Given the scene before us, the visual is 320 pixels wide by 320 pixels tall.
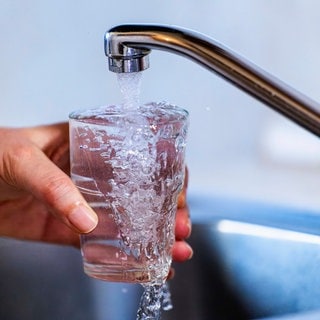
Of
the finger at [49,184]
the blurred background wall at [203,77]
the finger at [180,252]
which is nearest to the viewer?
the finger at [49,184]

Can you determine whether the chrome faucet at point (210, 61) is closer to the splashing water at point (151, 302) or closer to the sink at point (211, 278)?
the splashing water at point (151, 302)

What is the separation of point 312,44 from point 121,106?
0.40 metres

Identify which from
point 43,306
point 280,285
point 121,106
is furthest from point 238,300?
point 121,106

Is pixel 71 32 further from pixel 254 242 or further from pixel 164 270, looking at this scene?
pixel 164 270

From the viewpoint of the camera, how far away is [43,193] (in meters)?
0.54

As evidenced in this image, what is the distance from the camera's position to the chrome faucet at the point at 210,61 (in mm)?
421

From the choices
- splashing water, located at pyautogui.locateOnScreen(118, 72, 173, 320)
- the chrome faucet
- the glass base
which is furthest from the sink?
the chrome faucet

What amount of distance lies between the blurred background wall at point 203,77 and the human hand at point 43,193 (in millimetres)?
207

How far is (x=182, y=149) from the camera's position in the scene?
539 mm

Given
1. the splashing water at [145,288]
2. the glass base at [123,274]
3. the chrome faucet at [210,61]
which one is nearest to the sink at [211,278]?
the splashing water at [145,288]

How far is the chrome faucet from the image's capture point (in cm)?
42

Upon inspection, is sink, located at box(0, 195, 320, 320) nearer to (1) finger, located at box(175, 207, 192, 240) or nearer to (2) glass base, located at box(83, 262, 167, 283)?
(1) finger, located at box(175, 207, 192, 240)

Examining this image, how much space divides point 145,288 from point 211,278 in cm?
19

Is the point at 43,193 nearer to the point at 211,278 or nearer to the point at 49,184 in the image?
the point at 49,184
